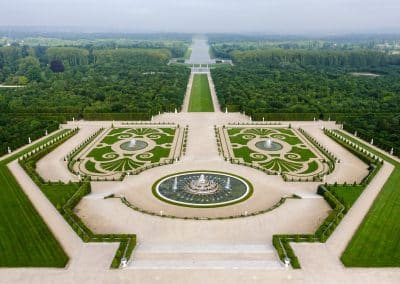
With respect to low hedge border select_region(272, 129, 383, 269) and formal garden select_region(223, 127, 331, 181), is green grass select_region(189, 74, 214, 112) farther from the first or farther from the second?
low hedge border select_region(272, 129, 383, 269)

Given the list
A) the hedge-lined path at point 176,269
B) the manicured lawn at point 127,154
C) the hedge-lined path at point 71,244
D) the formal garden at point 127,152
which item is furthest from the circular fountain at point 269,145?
the hedge-lined path at point 71,244

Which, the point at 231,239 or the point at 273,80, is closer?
the point at 231,239

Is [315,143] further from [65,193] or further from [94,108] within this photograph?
[94,108]

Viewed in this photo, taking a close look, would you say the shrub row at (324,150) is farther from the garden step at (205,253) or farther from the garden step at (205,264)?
the garden step at (205,264)

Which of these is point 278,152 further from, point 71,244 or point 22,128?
point 22,128

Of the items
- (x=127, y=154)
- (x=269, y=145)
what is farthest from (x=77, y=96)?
(x=269, y=145)

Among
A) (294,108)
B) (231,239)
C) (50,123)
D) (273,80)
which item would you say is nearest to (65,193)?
(231,239)
